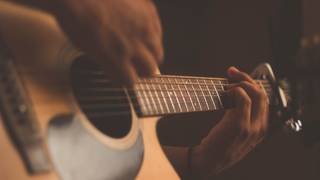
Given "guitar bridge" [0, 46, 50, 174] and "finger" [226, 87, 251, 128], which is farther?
"finger" [226, 87, 251, 128]

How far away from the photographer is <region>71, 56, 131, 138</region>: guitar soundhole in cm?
45

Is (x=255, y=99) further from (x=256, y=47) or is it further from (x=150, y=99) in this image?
(x=256, y=47)

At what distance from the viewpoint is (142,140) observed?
531mm

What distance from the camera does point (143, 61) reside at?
0.43 meters

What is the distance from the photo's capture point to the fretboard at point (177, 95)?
0.53m

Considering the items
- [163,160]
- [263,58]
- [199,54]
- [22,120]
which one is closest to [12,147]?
[22,120]

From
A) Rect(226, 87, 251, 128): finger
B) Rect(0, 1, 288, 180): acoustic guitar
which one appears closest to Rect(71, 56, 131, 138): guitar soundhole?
Rect(0, 1, 288, 180): acoustic guitar

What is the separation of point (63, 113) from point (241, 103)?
1.54 feet

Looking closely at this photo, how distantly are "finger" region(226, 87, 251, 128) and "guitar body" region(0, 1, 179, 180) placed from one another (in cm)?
36

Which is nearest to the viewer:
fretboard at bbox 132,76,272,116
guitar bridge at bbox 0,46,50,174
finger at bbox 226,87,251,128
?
guitar bridge at bbox 0,46,50,174

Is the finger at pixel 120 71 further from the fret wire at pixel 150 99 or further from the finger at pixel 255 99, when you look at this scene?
the finger at pixel 255 99

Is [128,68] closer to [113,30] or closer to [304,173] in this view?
[113,30]

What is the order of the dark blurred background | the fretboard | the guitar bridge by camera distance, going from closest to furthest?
the guitar bridge, the fretboard, the dark blurred background

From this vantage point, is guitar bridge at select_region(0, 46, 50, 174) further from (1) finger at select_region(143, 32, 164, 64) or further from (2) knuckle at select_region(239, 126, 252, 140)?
(2) knuckle at select_region(239, 126, 252, 140)
